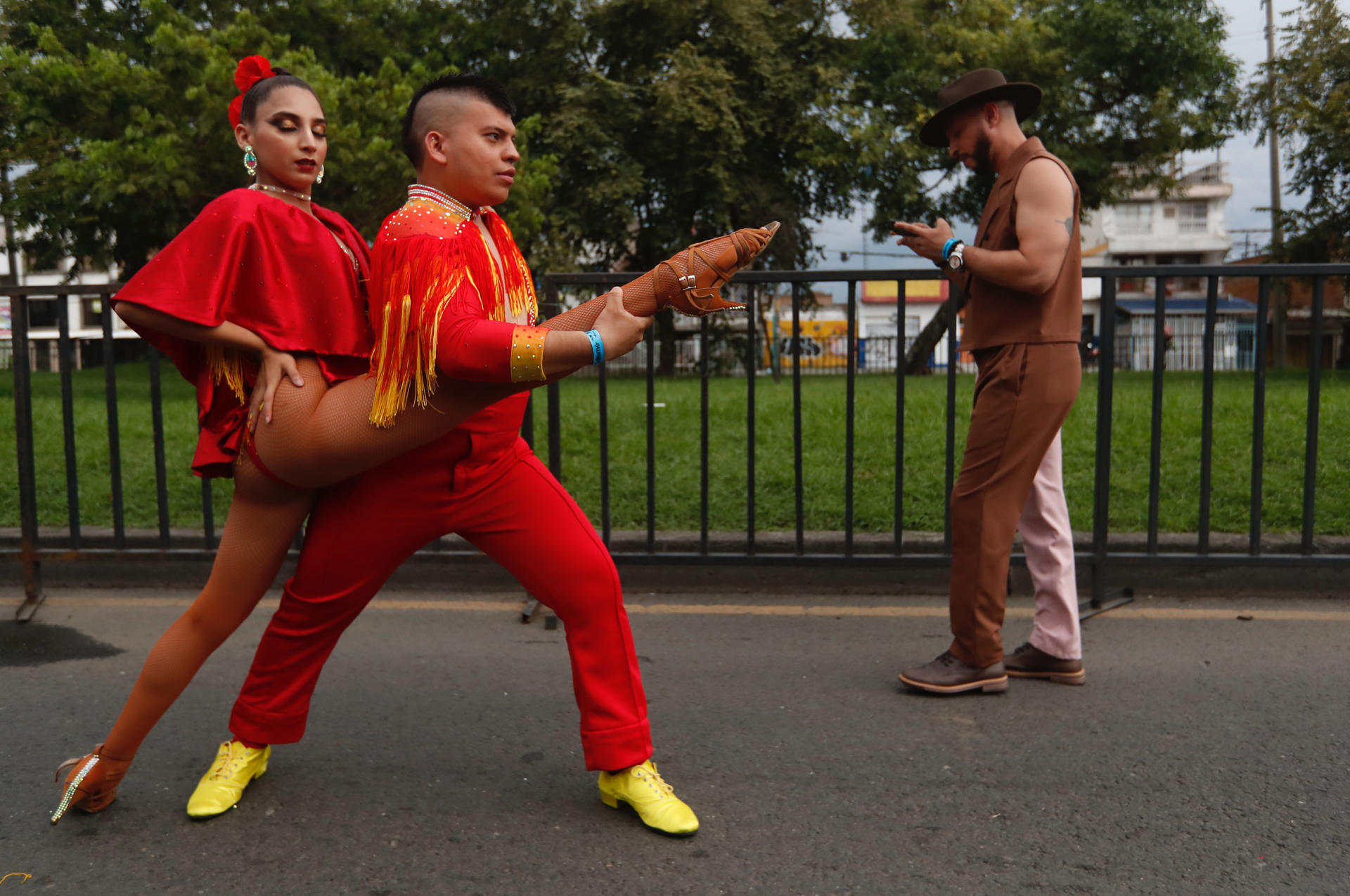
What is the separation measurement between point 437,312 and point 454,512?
0.58 meters

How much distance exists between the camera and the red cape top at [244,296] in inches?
97.7

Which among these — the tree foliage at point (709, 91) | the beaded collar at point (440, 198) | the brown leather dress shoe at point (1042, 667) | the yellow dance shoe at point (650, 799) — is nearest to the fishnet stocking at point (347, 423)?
the beaded collar at point (440, 198)

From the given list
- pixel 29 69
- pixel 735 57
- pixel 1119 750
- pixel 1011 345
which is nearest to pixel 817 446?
pixel 1011 345

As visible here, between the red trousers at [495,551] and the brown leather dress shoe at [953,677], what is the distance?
1273 millimetres

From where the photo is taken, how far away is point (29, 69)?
20422 mm

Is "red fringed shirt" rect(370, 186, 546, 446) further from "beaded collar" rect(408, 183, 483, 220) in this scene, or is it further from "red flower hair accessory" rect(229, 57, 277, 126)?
"red flower hair accessory" rect(229, 57, 277, 126)

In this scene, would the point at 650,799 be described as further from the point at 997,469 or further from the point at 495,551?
the point at 997,469

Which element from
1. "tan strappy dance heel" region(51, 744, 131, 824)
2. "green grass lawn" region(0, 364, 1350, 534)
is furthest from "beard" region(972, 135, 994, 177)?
"tan strappy dance heel" region(51, 744, 131, 824)

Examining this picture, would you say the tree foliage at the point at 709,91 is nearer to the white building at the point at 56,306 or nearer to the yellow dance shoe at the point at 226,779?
the white building at the point at 56,306

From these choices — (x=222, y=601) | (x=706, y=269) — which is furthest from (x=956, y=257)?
(x=222, y=601)

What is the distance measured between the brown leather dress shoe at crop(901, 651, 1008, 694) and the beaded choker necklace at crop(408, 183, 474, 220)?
83.4 inches

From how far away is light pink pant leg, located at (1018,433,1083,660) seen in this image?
3850 millimetres

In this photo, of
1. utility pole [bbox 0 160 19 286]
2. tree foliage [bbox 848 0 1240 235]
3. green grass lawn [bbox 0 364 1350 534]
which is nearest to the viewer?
green grass lawn [bbox 0 364 1350 534]

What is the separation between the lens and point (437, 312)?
2.36 meters
